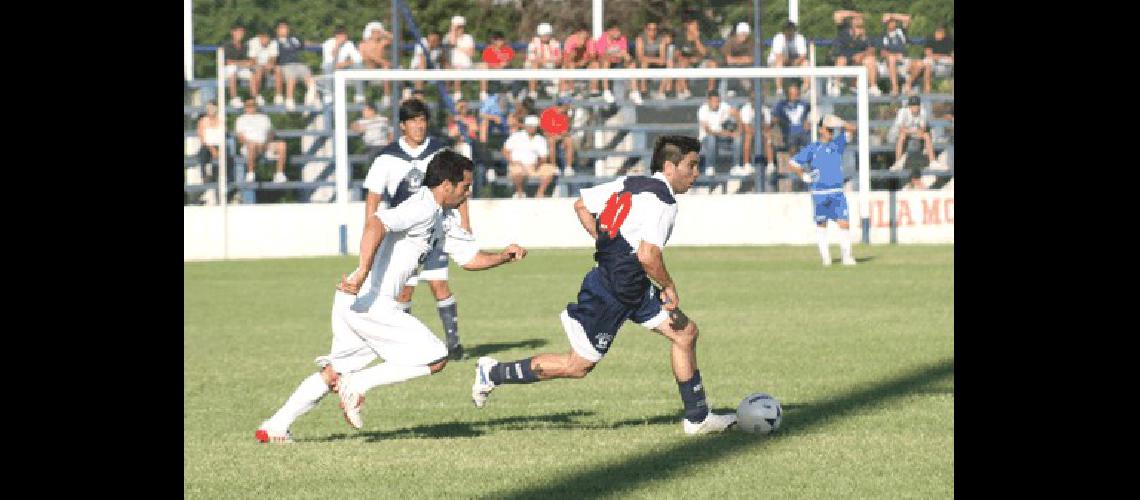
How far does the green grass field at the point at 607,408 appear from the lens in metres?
9.46

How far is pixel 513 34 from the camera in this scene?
3928cm

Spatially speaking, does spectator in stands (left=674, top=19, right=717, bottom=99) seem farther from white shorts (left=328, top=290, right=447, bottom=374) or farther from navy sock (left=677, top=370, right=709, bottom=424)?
white shorts (left=328, top=290, right=447, bottom=374)

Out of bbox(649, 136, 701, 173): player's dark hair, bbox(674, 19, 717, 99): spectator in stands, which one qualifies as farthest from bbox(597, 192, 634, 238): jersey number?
bbox(674, 19, 717, 99): spectator in stands

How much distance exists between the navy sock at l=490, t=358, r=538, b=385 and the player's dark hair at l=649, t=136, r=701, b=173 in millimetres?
1461

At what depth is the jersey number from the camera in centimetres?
1073

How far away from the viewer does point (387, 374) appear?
10.6 m

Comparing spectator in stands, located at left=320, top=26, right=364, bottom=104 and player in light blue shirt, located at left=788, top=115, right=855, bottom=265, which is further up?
spectator in stands, located at left=320, top=26, right=364, bottom=104

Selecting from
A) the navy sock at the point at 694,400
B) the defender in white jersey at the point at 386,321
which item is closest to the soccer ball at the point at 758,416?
the navy sock at the point at 694,400

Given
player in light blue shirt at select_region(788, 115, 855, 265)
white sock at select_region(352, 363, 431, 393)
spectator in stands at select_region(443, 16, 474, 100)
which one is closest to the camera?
white sock at select_region(352, 363, 431, 393)

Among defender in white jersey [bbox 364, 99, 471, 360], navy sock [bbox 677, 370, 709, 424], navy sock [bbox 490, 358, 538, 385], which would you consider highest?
defender in white jersey [bbox 364, 99, 471, 360]
